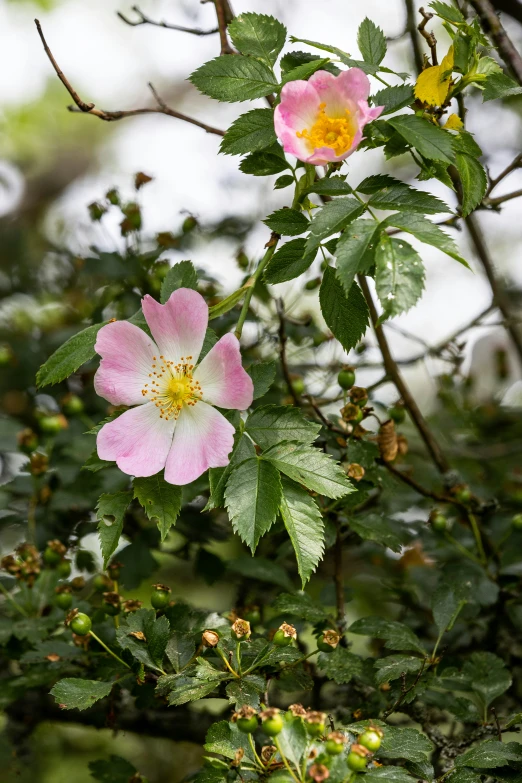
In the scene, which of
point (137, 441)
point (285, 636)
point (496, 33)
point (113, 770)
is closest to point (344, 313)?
point (137, 441)

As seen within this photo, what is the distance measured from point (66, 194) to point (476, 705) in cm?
285

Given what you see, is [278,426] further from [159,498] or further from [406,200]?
[406,200]

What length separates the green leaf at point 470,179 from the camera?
3.15ft

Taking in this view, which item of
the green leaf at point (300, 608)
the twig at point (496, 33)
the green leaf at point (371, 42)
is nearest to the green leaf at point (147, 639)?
the green leaf at point (300, 608)

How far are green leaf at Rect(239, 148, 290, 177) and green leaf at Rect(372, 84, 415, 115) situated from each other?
0.14 meters

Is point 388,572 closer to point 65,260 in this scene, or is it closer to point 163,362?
point 163,362

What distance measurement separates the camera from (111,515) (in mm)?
933

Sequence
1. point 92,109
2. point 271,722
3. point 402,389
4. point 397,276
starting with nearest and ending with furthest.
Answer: point 271,722 < point 397,276 < point 92,109 < point 402,389

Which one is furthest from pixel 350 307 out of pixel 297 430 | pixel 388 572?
pixel 388 572

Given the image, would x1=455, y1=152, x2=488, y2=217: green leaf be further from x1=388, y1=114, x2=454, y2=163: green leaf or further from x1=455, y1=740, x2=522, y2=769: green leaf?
x1=455, y1=740, x2=522, y2=769: green leaf

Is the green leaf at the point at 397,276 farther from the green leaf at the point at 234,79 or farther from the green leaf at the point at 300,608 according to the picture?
the green leaf at the point at 300,608

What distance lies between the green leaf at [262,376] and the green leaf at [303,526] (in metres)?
0.13

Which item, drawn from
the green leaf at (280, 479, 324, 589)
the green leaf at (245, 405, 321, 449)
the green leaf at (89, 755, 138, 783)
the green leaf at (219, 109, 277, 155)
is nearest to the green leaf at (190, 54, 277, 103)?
the green leaf at (219, 109, 277, 155)

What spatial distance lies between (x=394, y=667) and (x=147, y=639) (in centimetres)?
34
